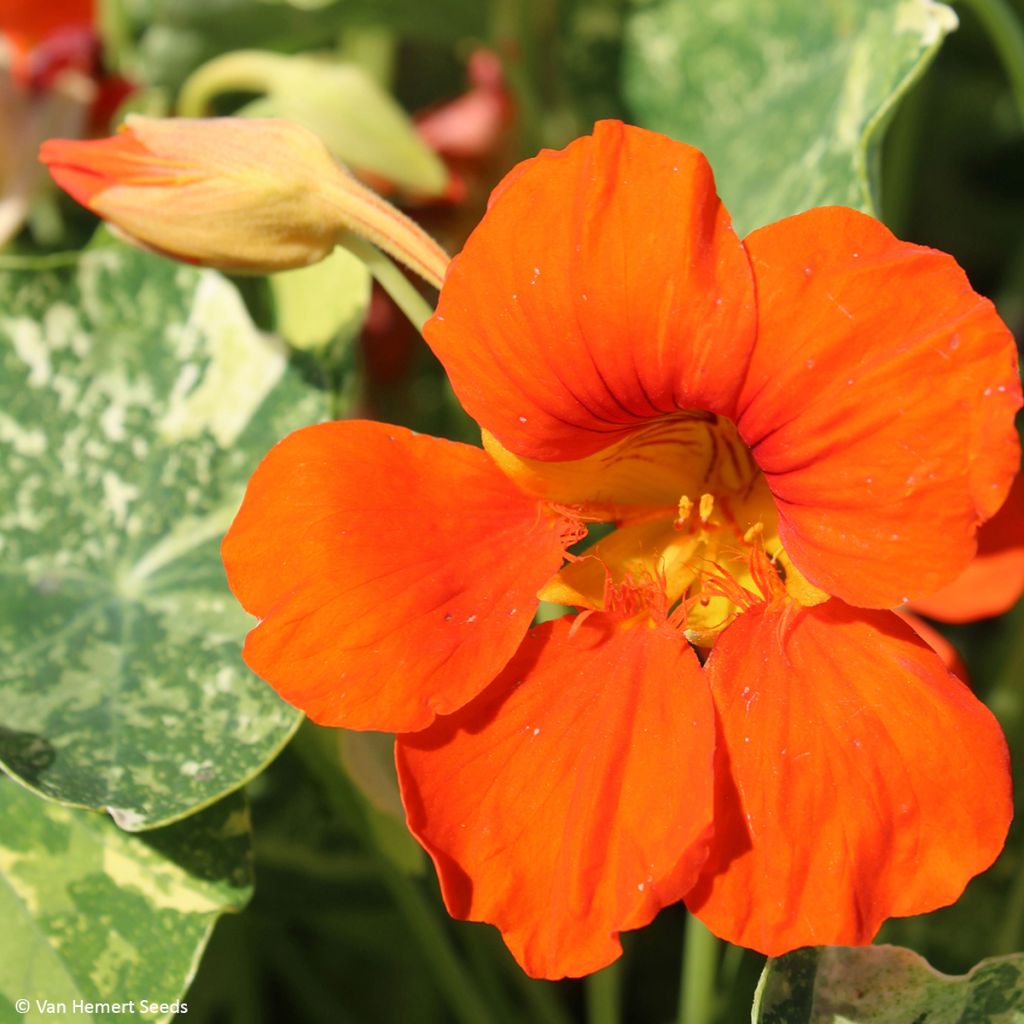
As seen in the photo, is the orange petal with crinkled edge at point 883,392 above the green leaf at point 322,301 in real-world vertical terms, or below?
above

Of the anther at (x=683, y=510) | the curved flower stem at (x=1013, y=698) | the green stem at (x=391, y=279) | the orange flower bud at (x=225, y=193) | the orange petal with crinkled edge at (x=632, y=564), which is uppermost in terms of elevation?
the orange flower bud at (x=225, y=193)

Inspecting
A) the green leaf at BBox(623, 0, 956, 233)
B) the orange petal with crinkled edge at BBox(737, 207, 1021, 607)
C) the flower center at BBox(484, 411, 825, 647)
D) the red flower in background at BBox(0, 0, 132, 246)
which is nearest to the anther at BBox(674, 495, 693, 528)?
the flower center at BBox(484, 411, 825, 647)

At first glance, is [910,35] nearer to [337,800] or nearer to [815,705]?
[815,705]

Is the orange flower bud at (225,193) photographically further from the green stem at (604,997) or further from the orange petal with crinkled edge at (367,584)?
the green stem at (604,997)

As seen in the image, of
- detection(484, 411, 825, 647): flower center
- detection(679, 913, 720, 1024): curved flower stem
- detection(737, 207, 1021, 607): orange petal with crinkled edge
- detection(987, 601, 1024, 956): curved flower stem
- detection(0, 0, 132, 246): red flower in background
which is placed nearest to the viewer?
detection(737, 207, 1021, 607): orange petal with crinkled edge

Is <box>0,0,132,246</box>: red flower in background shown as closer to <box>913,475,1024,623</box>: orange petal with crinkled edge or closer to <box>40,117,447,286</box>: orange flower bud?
<box>40,117,447,286</box>: orange flower bud

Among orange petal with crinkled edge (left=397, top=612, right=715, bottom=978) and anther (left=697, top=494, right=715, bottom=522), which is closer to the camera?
orange petal with crinkled edge (left=397, top=612, right=715, bottom=978)

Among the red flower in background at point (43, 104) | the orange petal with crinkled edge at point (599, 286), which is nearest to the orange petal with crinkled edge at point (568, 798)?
the orange petal with crinkled edge at point (599, 286)
